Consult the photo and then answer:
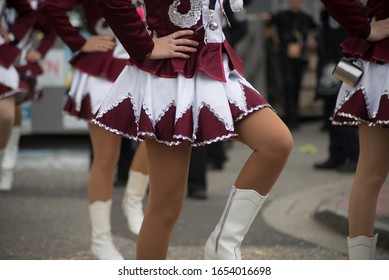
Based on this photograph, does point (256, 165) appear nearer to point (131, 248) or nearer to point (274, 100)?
point (131, 248)

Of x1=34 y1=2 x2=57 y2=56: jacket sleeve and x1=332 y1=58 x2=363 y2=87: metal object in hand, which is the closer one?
x1=332 y1=58 x2=363 y2=87: metal object in hand

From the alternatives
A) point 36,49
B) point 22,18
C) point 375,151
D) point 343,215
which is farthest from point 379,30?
point 36,49

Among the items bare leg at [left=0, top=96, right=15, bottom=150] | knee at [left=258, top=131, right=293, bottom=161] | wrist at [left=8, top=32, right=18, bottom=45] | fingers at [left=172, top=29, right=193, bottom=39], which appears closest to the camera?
knee at [left=258, top=131, right=293, bottom=161]

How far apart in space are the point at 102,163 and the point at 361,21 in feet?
5.95

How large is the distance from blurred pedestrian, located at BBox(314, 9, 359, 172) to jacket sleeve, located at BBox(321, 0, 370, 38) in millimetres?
4690

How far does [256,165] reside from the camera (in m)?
3.67

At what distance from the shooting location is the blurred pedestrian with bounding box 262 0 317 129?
13445 mm

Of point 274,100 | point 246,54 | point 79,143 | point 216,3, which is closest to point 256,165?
point 216,3

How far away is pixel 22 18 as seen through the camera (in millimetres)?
6703

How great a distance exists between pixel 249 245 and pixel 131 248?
762 mm

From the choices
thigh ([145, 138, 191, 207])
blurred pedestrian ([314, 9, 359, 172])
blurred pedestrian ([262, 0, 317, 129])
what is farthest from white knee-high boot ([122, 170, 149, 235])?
blurred pedestrian ([262, 0, 317, 129])

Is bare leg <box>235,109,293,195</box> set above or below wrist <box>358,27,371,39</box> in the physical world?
below

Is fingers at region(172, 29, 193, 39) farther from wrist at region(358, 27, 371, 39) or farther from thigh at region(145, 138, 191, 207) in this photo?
wrist at region(358, 27, 371, 39)

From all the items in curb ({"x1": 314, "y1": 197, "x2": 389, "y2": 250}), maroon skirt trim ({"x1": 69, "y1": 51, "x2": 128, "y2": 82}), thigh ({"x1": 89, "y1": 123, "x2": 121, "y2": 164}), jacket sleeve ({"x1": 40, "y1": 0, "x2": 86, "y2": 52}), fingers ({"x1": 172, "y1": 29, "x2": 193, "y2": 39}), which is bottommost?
curb ({"x1": 314, "y1": 197, "x2": 389, "y2": 250})
